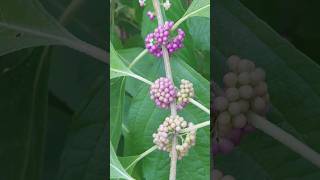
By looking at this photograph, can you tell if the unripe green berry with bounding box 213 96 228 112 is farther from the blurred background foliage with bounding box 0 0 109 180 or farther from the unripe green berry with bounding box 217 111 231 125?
the blurred background foliage with bounding box 0 0 109 180

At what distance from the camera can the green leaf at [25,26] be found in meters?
0.41

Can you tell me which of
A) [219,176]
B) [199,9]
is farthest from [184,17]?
[219,176]

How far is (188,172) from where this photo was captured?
410mm

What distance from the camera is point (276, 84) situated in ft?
1.23

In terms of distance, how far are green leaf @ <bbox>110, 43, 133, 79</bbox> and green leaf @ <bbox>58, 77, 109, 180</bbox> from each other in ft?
0.09

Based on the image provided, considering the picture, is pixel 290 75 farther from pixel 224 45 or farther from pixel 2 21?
pixel 2 21

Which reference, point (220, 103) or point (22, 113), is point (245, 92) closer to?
point (220, 103)

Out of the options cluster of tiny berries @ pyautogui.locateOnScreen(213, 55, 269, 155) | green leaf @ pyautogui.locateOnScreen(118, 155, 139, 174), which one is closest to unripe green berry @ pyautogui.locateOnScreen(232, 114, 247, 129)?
cluster of tiny berries @ pyautogui.locateOnScreen(213, 55, 269, 155)

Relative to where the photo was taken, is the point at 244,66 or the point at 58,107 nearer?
the point at 244,66

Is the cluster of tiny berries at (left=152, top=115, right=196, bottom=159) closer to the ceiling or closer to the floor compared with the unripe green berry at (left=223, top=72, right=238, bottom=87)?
closer to the floor

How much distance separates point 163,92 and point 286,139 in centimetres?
9

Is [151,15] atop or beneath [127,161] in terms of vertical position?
atop

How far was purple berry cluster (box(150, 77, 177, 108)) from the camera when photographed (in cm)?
40

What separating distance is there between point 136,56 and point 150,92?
31mm
